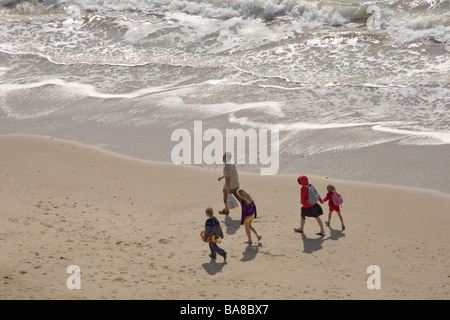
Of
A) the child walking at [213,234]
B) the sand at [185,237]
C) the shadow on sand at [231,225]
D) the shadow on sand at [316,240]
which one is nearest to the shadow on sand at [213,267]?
the sand at [185,237]

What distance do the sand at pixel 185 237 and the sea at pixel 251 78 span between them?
3.38 ft

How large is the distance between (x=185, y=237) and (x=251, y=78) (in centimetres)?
817

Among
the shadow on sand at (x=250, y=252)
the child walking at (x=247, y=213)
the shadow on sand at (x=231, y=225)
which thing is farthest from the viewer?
the shadow on sand at (x=231, y=225)

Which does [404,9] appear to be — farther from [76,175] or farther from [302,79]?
[76,175]

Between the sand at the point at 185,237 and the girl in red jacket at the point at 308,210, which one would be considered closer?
the sand at the point at 185,237

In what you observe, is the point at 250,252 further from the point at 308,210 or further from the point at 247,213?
the point at 308,210

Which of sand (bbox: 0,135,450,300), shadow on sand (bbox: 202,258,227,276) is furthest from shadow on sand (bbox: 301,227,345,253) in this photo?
shadow on sand (bbox: 202,258,227,276)

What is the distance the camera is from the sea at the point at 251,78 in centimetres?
1316

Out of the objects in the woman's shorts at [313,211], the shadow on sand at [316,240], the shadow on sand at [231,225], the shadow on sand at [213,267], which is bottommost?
the shadow on sand at [213,267]

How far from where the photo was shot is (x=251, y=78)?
56.2 feet

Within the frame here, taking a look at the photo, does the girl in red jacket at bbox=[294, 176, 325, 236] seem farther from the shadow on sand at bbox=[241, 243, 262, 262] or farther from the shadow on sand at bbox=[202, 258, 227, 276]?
the shadow on sand at bbox=[202, 258, 227, 276]

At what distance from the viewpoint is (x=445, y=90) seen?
1563cm

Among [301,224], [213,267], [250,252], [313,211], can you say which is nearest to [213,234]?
[213,267]

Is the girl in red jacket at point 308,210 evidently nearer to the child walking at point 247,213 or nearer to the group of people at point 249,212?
the group of people at point 249,212
